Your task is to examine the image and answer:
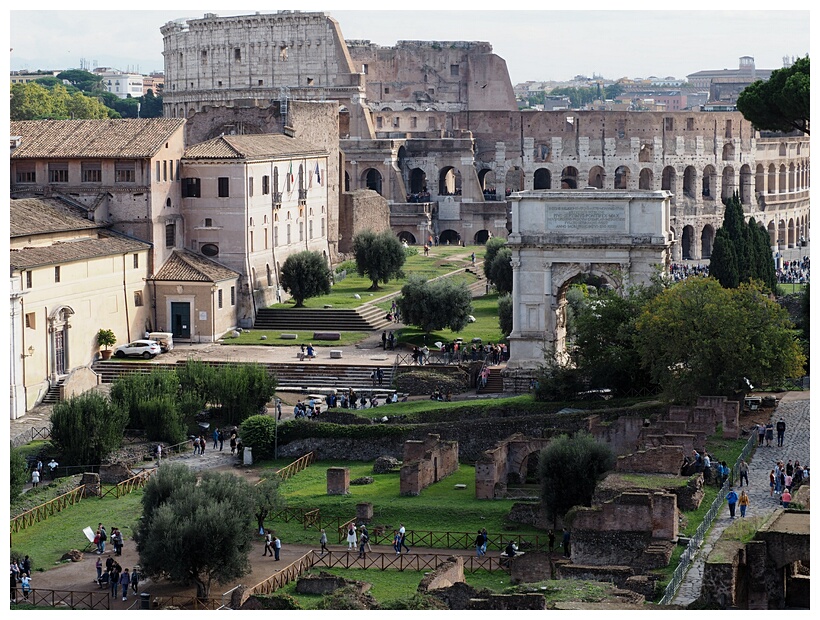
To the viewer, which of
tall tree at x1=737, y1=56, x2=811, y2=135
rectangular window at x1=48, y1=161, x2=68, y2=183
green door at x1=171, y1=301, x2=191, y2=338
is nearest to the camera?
tall tree at x1=737, y1=56, x2=811, y2=135

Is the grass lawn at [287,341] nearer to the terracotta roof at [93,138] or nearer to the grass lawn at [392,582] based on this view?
the terracotta roof at [93,138]

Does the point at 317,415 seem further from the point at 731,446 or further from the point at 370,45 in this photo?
the point at 370,45

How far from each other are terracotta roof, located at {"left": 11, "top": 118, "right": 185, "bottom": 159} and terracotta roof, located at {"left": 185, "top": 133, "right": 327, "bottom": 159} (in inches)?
54.2

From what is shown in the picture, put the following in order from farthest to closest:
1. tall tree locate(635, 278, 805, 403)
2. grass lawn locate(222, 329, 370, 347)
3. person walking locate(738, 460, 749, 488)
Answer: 1. grass lawn locate(222, 329, 370, 347)
2. tall tree locate(635, 278, 805, 403)
3. person walking locate(738, 460, 749, 488)

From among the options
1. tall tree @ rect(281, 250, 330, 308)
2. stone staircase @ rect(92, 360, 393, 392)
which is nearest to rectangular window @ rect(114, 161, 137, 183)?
tall tree @ rect(281, 250, 330, 308)

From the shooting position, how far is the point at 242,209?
61969 millimetres

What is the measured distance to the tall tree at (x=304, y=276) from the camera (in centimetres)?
6275

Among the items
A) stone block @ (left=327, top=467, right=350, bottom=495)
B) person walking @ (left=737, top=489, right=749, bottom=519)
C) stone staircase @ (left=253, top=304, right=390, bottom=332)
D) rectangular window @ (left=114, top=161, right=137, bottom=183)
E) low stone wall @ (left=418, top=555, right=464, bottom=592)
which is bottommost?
low stone wall @ (left=418, top=555, right=464, bottom=592)

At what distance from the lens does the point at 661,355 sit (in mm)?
44281

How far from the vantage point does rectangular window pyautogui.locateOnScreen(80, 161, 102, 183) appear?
59691 mm

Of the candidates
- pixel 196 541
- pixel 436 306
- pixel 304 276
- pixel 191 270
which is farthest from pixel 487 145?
pixel 196 541

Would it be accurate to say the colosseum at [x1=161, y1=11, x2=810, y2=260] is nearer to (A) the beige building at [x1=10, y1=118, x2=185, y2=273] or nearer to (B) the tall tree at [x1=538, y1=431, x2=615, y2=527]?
(A) the beige building at [x1=10, y1=118, x2=185, y2=273]

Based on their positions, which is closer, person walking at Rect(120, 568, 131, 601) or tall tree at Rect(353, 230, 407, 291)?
person walking at Rect(120, 568, 131, 601)

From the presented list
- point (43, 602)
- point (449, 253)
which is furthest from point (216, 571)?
point (449, 253)
